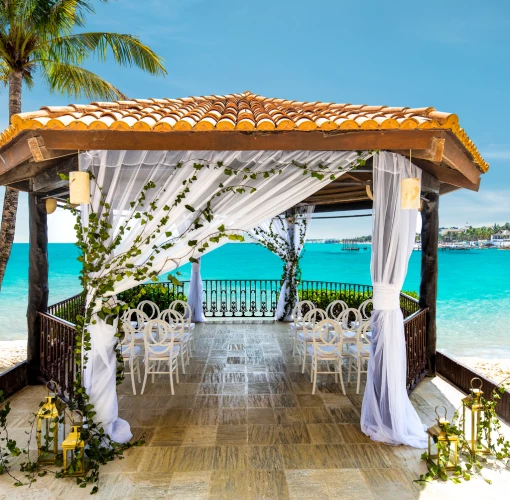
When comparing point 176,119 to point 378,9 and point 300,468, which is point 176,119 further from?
point 378,9

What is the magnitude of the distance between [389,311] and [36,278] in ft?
15.0

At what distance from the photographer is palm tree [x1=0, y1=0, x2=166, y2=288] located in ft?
25.5

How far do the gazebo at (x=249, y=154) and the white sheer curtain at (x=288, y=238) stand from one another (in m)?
4.57

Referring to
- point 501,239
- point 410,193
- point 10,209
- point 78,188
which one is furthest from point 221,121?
point 501,239

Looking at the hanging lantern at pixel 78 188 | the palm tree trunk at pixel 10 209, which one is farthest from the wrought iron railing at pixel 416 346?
the palm tree trunk at pixel 10 209

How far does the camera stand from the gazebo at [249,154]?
3.29 metres

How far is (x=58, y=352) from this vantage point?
5090 millimetres

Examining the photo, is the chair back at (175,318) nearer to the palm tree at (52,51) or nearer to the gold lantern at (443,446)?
the gold lantern at (443,446)

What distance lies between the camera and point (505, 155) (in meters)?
43.1

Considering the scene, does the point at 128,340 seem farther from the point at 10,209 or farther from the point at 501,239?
the point at 501,239

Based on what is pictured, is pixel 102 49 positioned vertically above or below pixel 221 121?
above

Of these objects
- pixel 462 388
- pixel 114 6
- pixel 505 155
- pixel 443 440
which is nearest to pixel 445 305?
pixel 462 388

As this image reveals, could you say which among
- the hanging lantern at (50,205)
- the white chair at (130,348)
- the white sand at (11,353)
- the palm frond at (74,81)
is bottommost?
the white sand at (11,353)

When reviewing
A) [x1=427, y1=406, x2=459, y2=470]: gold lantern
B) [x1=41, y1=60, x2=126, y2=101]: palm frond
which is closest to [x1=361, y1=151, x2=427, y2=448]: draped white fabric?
[x1=427, y1=406, x2=459, y2=470]: gold lantern
